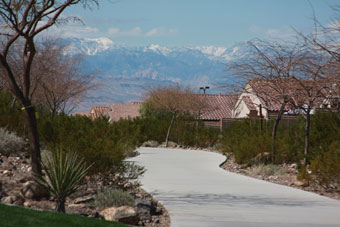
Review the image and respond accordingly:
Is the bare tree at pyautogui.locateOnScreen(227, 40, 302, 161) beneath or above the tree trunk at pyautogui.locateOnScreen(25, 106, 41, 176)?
above

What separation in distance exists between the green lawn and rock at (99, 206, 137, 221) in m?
0.57

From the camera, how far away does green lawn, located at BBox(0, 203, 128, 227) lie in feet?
25.9

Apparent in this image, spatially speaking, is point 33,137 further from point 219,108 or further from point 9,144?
point 219,108

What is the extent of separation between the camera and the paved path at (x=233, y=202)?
29.0ft

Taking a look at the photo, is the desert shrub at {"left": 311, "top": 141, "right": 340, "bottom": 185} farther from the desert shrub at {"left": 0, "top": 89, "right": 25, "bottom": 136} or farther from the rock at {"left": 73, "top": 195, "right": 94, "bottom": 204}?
the desert shrub at {"left": 0, "top": 89, "right": 25, "bottom": 136}

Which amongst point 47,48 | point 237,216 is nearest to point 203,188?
point 237,216

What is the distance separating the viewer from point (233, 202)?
10742 millimetres

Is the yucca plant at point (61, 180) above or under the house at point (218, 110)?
under

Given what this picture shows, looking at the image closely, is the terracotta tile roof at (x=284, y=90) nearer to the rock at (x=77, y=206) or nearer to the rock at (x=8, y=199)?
the rock at (x=77, y=206)

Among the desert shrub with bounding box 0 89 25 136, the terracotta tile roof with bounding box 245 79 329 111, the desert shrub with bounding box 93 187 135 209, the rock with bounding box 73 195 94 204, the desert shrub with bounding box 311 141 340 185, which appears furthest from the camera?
the desert shrub with bounding box 0 89 25 136

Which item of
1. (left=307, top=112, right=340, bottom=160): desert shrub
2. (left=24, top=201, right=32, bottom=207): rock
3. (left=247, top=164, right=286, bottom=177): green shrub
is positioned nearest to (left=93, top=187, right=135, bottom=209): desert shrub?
(left=24, top=201, right=32, bottom=207): rock

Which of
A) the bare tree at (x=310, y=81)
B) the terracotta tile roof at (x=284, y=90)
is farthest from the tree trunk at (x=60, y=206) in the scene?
the terracotta tile roof at (x=284, y=90)

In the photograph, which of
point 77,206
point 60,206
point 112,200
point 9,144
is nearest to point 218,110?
point 9,144

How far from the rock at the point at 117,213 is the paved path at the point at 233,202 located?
704mm
